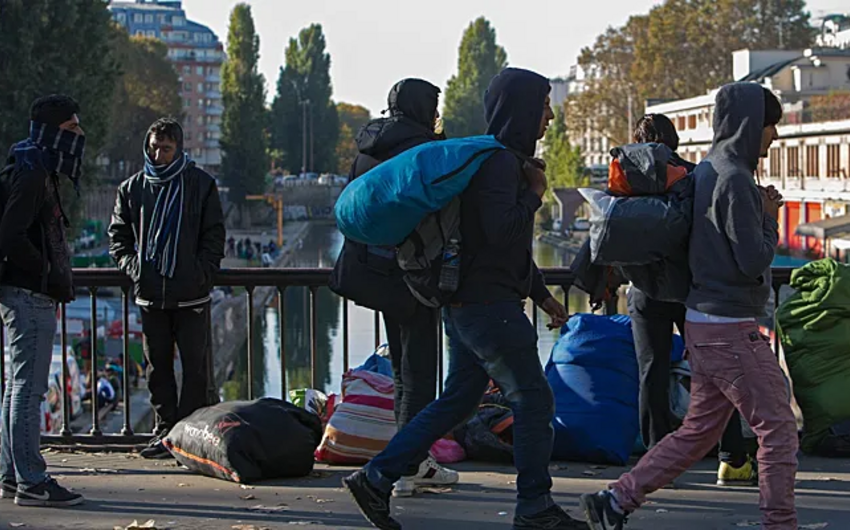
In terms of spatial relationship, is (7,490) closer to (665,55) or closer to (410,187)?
(410,187)

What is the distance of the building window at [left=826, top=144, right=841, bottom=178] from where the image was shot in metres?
65.0

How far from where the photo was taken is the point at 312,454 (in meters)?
7.05

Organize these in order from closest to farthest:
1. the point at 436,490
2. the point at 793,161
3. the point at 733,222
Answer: the point at 733,222, the point at 436,490, the point at 793,161

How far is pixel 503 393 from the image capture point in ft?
18.4

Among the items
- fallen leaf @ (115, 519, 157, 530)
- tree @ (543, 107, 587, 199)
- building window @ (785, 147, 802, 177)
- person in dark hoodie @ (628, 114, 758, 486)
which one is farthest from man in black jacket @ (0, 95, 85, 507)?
tree @ (543, 107, 587, 199)

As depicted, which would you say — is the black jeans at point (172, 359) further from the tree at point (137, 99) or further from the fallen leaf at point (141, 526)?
the tree at point (137, 99)

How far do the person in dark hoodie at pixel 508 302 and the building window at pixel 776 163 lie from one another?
71.7 m

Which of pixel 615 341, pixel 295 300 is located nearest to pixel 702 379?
pixel 615 341

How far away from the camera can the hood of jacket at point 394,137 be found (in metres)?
6.29

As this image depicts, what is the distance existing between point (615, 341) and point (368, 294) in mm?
1859

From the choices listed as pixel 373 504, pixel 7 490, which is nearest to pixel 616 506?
pixel 373 504

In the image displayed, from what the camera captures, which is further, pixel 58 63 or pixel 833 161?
pixel 833 161

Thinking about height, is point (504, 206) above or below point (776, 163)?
below

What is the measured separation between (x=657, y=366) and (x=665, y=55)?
277 ft
